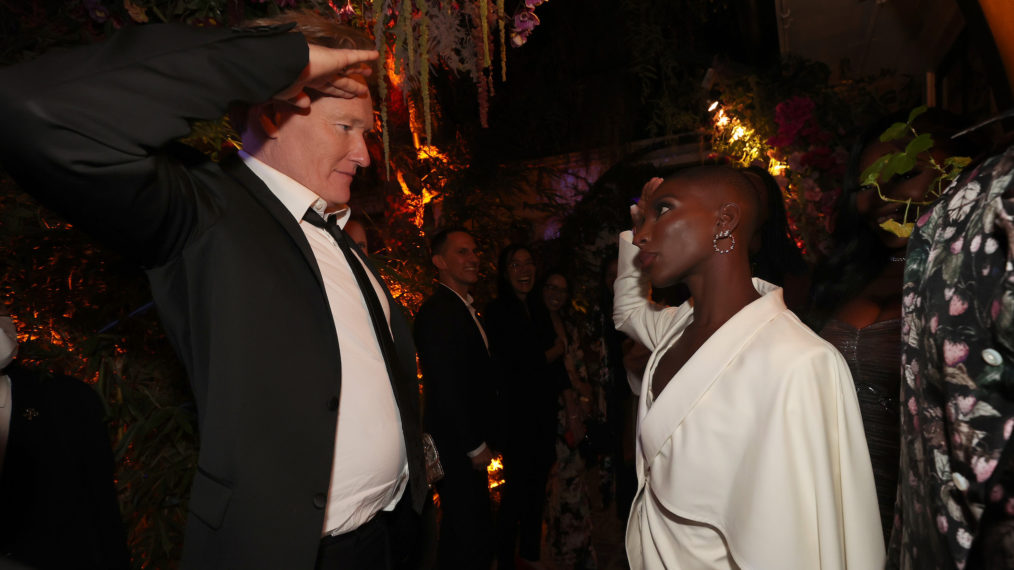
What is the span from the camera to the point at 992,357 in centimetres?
73

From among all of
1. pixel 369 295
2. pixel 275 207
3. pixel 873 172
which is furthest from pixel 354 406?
pixel 873 172

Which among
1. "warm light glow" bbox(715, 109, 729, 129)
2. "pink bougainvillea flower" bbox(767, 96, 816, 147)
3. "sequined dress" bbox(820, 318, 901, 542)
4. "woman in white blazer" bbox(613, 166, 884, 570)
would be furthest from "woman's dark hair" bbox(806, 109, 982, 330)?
"warm light glow" bbox(715, 109, 729, 129)

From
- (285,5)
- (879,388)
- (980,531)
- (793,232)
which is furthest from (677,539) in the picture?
(793,232)

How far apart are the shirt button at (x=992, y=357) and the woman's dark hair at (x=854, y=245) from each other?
1.62 meters

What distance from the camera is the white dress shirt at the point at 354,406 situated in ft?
4.53

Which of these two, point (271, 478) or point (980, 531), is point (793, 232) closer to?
point (980, 531)

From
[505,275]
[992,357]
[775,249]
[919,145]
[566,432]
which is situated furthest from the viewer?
[505,275]

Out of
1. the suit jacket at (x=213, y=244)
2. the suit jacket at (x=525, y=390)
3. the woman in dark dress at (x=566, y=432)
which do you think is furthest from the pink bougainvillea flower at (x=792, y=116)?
the suit jacket at (x=213, y=244)

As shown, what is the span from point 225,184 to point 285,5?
3.02 feet

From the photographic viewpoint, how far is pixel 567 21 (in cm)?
803

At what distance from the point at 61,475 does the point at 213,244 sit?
125cm

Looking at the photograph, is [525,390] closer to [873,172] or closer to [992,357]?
[873,172]

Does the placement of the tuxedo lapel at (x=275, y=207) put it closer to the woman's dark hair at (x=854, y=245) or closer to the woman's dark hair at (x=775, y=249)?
the woman's dark hair at (x=775, y=249)

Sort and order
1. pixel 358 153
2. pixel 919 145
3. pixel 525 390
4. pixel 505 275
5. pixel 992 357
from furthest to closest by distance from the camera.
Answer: pixel 505 275 → pixel 525 390 → pixel 358 153 → pixel 919 145 → pixel 992 357
